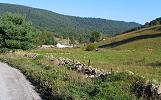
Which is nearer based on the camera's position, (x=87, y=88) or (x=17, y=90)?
(x=87, y=88)

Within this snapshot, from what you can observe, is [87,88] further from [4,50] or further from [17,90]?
[4,50]

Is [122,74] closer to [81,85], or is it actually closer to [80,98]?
[81,85]

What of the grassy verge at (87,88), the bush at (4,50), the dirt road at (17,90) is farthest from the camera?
the bush at (4,50)

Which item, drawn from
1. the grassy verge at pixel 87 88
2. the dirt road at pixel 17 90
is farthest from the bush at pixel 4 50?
the grassy verge at pixel 87 88

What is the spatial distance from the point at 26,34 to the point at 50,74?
45.3 m

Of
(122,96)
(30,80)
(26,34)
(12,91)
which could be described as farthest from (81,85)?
(26,34)

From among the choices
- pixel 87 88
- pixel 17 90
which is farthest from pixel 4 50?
pixel 87 88

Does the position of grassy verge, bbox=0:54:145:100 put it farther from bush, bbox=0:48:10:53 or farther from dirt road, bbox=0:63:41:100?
bush, bbox=0:48:10:53

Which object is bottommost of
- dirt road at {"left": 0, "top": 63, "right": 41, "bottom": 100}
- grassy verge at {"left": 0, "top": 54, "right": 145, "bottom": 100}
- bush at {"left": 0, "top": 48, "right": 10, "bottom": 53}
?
bush at {"left": 0, "top": 48, "right": 10, "bottom": 53}

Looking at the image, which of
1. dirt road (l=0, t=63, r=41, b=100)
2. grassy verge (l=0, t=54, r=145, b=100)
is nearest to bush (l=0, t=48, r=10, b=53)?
dirt road (l=0, t=63, r=41, b=100)

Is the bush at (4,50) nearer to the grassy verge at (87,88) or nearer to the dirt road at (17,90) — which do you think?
the dirt road at (17,90)

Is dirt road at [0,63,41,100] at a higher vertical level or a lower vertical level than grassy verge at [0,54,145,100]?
lower

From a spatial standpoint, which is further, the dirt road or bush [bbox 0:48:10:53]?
bush [bbox 0:48:10:53]

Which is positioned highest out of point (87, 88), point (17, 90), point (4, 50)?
point (87, 88)
